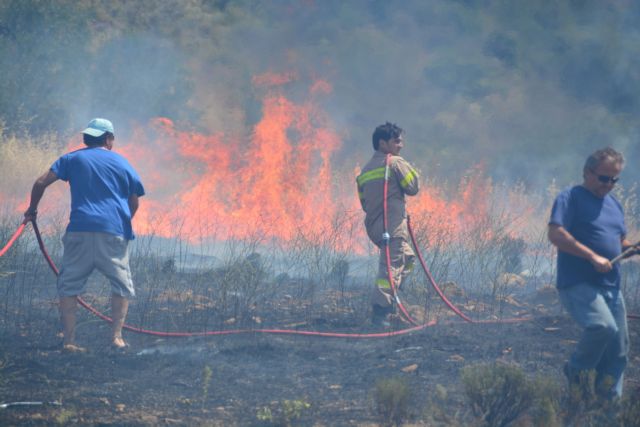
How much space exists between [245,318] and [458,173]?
10464 millimetres

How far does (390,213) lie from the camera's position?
722 cm

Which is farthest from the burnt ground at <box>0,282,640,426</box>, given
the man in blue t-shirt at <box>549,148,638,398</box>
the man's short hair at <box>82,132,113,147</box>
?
the man's short hair at <box>82,132,113,147</box>

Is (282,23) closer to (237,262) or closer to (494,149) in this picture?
(494,149)

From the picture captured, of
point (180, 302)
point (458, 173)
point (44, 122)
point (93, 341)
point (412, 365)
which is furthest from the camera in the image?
point (44, 122)

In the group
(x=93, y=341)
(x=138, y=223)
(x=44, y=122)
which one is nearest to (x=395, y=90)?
(x=138, y=223)

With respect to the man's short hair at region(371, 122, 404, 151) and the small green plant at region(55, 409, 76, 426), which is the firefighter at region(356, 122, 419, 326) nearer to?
the man's short hair at region(371, 122, 404, 151)

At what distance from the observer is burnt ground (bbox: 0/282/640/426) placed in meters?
4.63

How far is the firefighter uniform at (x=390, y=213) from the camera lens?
7.15 m

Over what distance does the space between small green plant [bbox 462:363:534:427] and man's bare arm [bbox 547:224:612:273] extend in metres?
0.84

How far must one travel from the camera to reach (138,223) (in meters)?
15.0

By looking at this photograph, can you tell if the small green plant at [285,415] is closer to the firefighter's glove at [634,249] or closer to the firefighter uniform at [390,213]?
the firefighter's glove at [634,249]

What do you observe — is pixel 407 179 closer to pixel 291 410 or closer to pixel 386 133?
pixel 386 133

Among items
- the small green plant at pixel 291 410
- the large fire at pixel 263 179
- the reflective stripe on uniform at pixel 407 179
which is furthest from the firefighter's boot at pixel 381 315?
the large fire at pixel 263 179

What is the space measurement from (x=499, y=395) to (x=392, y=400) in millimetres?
674
